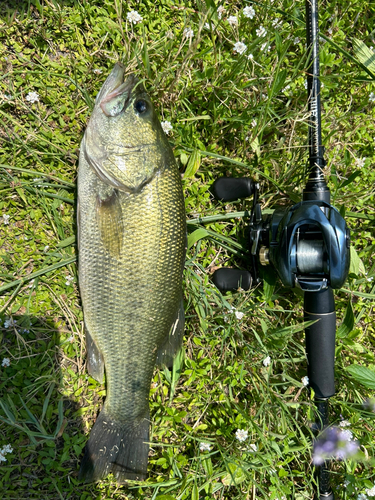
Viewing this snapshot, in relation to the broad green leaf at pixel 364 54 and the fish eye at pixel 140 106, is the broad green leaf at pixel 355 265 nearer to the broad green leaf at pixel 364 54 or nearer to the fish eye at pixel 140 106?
the broad green leaf at pixel 364 54

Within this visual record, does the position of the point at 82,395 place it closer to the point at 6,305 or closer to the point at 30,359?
the point at 30,359

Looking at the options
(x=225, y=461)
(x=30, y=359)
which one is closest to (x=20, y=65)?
(x=30, y=359)

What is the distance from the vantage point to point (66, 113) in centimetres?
244

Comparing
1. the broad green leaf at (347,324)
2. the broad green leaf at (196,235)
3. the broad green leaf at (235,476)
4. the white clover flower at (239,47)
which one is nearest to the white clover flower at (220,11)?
the white clover flower at (239,47)

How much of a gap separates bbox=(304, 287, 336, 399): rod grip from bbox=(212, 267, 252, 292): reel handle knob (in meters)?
0.48

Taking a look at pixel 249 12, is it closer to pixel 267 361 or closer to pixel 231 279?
pixel 231 279

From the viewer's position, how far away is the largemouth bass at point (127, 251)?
1985mm

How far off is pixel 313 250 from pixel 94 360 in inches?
61.9

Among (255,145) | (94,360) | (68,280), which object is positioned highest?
(255,145)

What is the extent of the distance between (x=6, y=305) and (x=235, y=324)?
1.60 m

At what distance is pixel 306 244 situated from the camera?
6.41 feet

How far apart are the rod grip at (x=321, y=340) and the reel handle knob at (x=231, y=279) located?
48cm

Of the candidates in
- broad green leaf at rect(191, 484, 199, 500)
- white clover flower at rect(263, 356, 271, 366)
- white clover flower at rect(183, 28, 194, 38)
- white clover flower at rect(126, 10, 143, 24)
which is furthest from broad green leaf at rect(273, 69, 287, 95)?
broad green leaf at rect(191, 484, 199, 500)

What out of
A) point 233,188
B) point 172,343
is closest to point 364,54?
point 233,188
